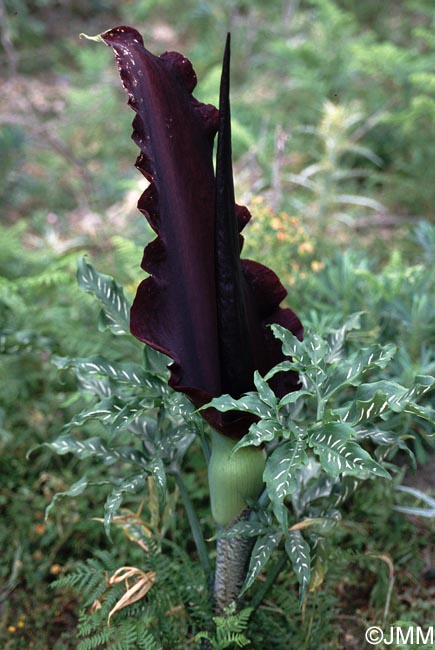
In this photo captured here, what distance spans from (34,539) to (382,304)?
119cm

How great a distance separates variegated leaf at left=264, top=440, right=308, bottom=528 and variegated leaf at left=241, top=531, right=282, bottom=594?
18cm

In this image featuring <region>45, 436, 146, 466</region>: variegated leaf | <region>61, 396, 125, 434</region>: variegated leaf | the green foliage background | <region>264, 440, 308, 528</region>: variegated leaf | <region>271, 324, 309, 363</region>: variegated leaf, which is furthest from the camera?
the green foliage background

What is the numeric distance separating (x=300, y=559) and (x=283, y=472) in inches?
8.7

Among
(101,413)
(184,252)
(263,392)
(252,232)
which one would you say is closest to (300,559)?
(263,392)

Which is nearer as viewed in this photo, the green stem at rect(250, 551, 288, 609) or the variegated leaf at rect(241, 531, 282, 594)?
the variegated leaf at rect(241, 531, 282, 594)

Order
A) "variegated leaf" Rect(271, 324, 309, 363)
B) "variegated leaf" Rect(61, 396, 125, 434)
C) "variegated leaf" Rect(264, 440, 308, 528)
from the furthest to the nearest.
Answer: "variegated leaf" Rect(61, 396, 125, 434) < "variegated leaf" Rect(271, 324, 309, 363) < "variegated leaf" Rect(264, 440, 308, 528)

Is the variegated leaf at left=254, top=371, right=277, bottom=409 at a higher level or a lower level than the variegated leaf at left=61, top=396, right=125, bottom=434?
higher

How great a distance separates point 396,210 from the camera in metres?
3.40

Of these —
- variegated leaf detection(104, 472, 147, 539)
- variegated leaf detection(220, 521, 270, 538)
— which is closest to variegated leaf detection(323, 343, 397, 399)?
variegated leaf detection(220, 521, 270, 538)

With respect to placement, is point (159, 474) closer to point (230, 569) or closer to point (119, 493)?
point (119, 493)

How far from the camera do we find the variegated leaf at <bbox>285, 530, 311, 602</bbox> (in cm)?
A: 113

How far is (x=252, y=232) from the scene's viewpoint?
2.18 m

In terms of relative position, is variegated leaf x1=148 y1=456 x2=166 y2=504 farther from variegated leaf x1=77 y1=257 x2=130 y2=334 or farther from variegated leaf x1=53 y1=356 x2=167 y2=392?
variegated leaf x1=77 y1=257 x2=130 y2=334

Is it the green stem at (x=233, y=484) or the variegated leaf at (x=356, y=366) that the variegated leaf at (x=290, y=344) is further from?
the green stem at (x=233, y=484)
